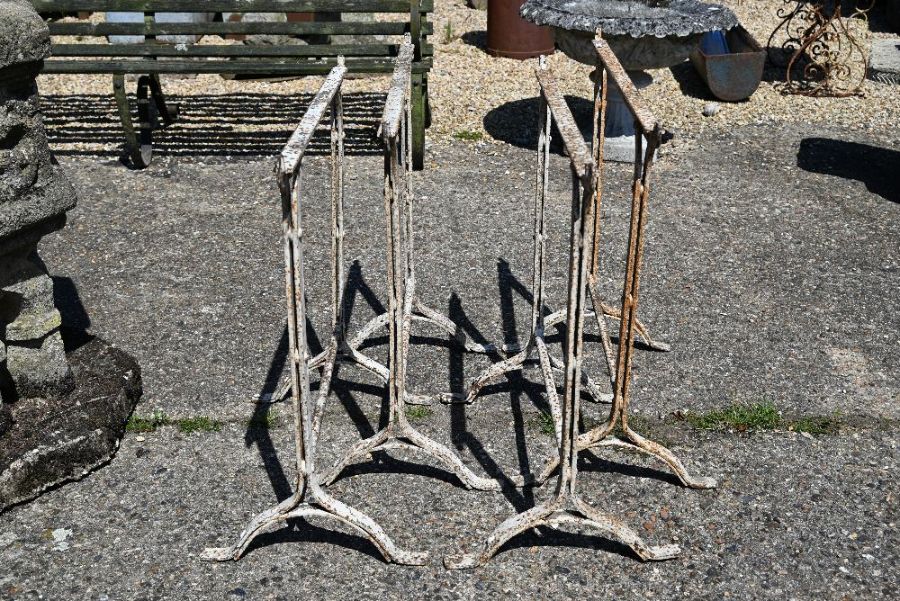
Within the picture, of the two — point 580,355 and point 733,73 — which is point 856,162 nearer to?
point 733,73

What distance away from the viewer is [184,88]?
28.1 ft

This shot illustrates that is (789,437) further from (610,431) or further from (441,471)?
(441,471)

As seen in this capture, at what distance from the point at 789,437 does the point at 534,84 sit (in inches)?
206

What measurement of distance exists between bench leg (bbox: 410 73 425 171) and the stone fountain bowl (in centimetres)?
89

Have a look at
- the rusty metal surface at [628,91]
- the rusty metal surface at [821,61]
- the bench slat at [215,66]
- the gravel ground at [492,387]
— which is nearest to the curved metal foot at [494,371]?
the gravel ground at [492,387]

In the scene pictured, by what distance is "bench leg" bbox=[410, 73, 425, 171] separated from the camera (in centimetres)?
681

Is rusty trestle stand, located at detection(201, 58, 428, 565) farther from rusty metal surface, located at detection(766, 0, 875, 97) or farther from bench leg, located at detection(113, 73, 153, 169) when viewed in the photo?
rusty metal surface, located at detection(766, 0, 875, 97)

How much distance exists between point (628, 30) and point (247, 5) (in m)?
2.62

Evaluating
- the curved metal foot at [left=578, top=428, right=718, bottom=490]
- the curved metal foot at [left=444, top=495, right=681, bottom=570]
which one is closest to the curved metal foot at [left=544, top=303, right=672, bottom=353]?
the curved metal foot at [left=578, top=428, right=718, bottom=490]

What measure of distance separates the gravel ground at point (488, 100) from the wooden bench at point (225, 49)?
0.59 m

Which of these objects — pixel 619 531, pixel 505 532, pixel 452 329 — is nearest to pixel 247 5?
pixel 452 329

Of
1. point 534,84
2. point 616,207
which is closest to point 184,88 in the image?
point 534,84

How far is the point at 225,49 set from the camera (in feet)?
23.4

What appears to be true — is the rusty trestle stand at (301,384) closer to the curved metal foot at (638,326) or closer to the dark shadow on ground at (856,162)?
the curved metal foot at (638,326)
